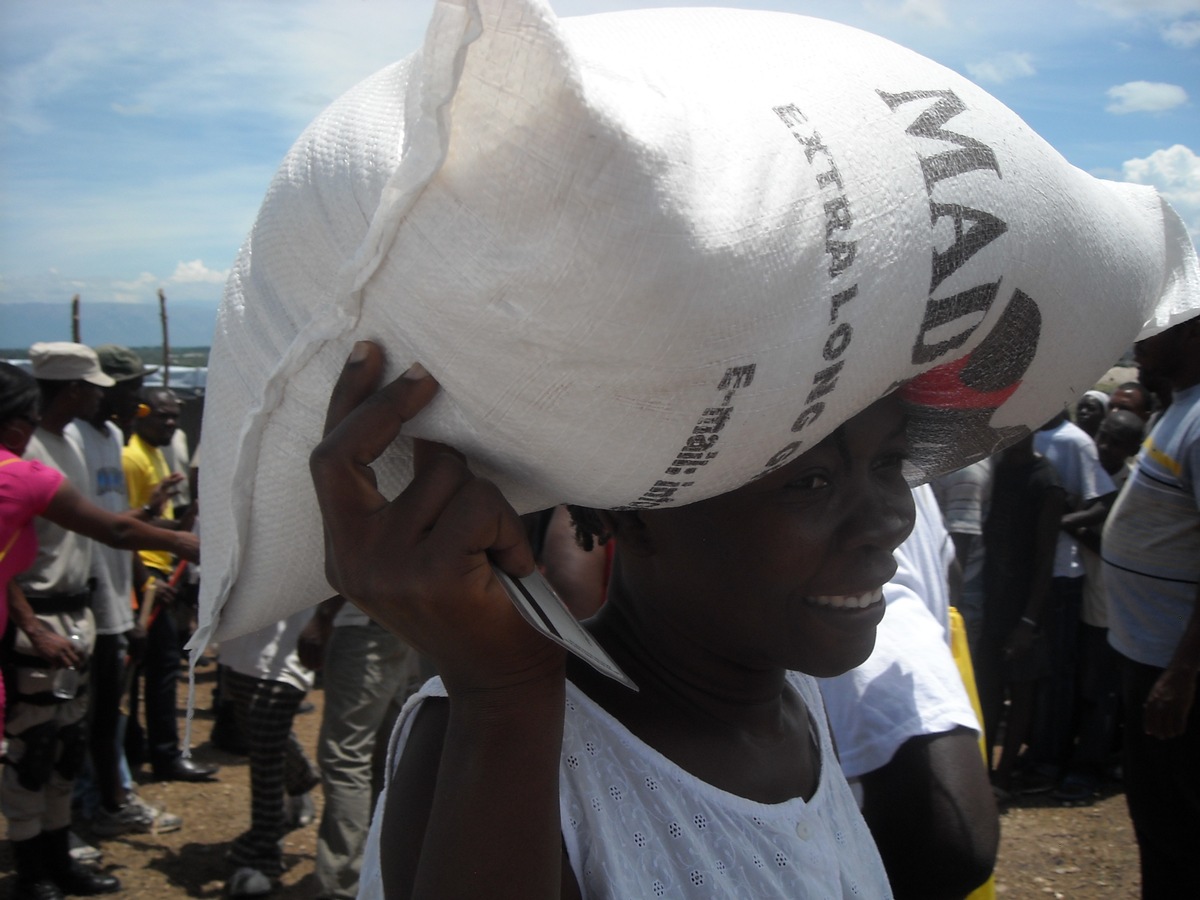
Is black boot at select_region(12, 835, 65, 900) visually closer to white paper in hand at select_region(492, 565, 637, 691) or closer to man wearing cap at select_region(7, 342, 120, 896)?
man wearing cap at select_region(7, 342, 120, 896)

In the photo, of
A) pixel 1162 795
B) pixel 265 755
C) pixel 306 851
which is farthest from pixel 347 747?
pixel 1162 795

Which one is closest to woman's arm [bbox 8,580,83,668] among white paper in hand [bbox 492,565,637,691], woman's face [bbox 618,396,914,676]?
woman's face [bbox 618,396,914,676]

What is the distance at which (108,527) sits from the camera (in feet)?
12.9

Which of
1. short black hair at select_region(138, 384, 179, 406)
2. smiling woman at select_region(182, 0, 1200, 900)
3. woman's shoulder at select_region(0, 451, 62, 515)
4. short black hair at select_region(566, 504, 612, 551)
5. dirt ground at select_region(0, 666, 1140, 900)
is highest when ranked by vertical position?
smiling woman at select_region(182, 0, 1200, 900)

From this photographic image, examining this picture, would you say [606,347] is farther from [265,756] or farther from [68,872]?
[68,872]

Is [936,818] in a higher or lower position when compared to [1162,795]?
higher

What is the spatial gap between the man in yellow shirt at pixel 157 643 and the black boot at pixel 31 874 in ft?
4.96

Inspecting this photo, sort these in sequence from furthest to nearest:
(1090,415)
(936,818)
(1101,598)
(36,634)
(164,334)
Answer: (164,334) → (1090,415) → (1101,598) → (36,634) → (936,818)

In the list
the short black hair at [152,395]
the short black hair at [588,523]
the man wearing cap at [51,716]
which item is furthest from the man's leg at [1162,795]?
the short black hair at [152,395]

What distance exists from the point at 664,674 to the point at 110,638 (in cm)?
430

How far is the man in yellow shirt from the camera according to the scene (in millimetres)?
5828

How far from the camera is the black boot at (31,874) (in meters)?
4.22

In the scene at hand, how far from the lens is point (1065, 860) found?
5.11m

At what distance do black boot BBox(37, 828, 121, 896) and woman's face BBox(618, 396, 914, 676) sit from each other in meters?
4.17
